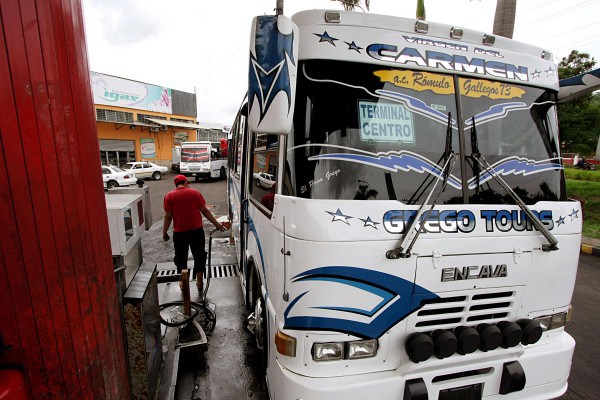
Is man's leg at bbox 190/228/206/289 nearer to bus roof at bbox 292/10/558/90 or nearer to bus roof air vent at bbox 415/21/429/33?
bus roof at bbox 292/10/558/90

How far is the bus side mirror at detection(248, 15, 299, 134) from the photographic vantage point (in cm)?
166

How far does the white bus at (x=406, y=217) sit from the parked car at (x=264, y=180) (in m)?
0.16

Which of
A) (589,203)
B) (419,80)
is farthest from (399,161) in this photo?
(589,203)

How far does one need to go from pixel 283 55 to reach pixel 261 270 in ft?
5.68

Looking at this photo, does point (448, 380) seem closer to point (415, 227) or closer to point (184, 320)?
point (415, 227)

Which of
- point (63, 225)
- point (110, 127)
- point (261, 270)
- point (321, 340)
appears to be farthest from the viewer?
point (110, 127)

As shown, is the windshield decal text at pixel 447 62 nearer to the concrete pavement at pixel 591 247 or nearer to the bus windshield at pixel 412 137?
the bus windshield at pixel 412 137

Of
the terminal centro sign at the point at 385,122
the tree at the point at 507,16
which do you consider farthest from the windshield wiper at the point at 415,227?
the tree at the point at 507,16

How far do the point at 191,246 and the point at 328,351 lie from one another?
11.0ft

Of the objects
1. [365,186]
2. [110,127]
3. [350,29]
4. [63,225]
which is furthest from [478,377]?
[110,127]

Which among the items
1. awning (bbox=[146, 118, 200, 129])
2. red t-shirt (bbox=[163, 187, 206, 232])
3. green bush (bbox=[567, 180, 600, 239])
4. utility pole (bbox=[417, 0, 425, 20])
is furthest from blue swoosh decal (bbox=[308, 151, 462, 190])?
awning (bbox=[146, 118, 200, 129])

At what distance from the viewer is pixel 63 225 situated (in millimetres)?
1446

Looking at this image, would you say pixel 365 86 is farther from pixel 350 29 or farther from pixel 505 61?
pixel 505 61

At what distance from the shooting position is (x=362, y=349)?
1933mm
